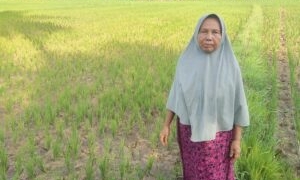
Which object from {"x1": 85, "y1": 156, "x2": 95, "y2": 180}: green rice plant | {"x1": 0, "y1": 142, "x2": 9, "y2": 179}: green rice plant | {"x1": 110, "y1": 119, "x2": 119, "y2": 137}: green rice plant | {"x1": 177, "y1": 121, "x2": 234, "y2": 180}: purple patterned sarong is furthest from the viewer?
{"x1": 110, "y1": 119, "x2": 119, "y2": 137}: green rice plant

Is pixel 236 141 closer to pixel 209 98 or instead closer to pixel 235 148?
pixel 235 148

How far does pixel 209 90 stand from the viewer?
109 inches

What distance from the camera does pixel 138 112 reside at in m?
5.16

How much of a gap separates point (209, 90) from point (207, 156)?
445mm

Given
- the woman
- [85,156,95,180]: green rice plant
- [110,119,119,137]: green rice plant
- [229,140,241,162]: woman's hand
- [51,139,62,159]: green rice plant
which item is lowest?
[85,156,95,180]: green rice plant

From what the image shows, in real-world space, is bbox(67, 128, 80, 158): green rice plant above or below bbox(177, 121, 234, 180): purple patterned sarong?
below

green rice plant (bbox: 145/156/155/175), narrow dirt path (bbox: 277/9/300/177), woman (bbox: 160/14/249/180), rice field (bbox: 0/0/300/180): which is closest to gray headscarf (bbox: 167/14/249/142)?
woman (bbox: 160/14/249/180)

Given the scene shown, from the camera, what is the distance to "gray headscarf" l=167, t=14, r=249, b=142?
9.05 ft

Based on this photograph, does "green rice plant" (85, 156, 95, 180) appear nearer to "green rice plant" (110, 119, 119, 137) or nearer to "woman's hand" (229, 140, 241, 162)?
"green rice plant" (110, 119, 119, 137)

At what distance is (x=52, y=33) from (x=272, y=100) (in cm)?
813

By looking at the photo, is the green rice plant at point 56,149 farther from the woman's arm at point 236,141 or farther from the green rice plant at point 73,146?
the woman's arm at point 236,141

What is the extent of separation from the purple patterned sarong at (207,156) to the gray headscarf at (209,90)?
3.3 inches

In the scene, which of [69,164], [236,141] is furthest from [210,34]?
[69,164]

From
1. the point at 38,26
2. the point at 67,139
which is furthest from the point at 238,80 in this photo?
the point at 38,26
